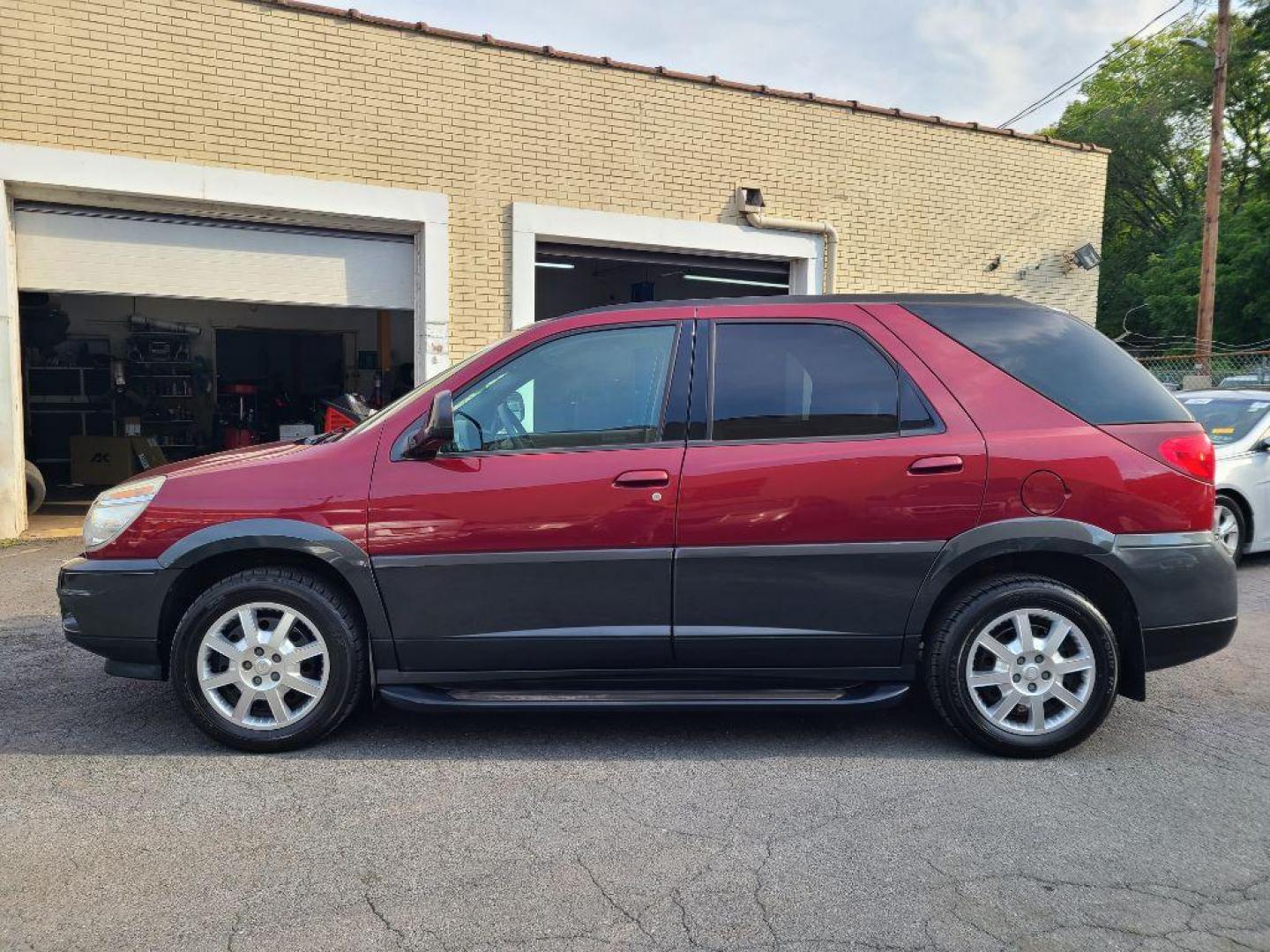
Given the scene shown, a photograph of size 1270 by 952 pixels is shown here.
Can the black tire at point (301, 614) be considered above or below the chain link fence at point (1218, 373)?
below

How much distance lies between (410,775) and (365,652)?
1.82ft

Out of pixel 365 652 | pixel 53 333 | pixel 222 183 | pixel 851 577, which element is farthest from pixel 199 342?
pixel 851 577

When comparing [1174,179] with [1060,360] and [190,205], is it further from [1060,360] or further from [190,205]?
[1060,360]

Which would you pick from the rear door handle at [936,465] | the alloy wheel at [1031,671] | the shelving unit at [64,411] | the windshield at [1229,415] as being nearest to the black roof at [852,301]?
the rear door handle at [936,465]

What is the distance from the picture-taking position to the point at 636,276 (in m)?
13.8

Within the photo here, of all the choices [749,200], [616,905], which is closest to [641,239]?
[749,200]

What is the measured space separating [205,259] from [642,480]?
7.40m

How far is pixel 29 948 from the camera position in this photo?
8.79ft

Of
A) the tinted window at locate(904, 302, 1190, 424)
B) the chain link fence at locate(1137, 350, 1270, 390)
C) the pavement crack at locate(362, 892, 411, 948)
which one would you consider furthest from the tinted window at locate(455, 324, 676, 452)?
the chain link fence at locate(1137, 350, 1270, 390)

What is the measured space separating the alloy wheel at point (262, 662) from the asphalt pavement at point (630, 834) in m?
0.21

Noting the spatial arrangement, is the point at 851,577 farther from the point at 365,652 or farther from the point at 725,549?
the point at 365,652

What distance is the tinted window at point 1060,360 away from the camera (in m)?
4.12

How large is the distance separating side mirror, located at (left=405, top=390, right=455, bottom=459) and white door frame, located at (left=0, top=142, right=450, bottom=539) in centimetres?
646

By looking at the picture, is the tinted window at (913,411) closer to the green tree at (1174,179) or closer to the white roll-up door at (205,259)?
the white roll-up door at (205,259)
